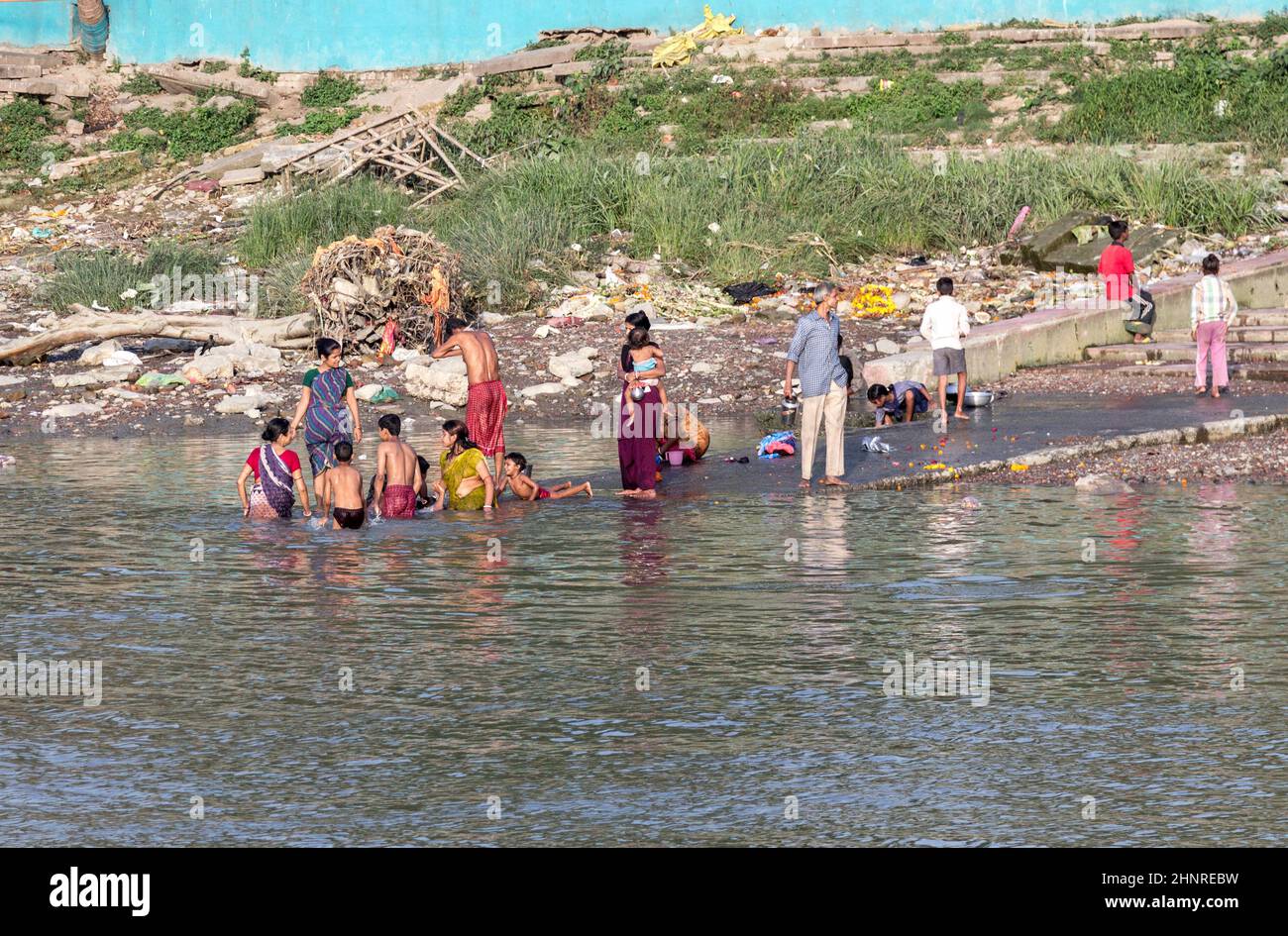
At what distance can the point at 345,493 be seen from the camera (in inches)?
454

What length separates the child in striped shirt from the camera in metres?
15.5

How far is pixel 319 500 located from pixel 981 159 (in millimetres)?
17012

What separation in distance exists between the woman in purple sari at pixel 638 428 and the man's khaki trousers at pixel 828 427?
3.75ft

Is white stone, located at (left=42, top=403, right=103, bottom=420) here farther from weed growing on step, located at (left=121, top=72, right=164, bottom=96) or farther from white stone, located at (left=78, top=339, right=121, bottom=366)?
weed growing on step, located at (left=121, top=72, right=164, bottom=96)

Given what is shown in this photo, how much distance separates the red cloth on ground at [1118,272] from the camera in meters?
18.4

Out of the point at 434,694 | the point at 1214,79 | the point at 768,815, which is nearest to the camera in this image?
the point at 768,815

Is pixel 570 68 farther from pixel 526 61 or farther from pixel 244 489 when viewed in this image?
pixel 244 489

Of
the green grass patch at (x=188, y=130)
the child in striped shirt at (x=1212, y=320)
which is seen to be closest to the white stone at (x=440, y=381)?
the child in striped shirt at (x=1212, y=320)

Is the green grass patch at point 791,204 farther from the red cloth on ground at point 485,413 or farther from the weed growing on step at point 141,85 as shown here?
the weed growing on step at point 141,85

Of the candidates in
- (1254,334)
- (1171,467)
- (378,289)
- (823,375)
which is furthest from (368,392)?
(1254,334)

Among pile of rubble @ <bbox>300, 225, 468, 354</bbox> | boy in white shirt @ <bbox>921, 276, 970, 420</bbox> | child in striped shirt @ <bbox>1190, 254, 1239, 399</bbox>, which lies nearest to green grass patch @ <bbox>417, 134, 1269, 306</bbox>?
pile of rubble @ <bbox>300, 225, 468, 354</bbox>
